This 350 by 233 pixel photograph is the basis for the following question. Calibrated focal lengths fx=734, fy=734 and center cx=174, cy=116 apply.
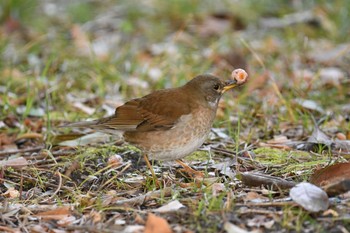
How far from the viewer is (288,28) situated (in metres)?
10.7

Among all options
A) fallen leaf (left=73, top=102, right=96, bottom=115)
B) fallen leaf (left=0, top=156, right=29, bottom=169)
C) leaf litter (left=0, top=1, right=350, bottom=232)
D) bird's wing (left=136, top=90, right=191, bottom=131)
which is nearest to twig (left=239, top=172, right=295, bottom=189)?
leaf litter (left=0, top=1, right=350, bottom=232)

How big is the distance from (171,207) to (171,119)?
48.8 inches

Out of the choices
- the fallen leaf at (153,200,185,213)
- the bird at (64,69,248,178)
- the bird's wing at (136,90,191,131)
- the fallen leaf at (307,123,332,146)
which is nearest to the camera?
the fallen leaf at (153,200,185,213)

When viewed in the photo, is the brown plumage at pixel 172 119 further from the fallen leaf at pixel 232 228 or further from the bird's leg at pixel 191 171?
the fallen leaf at pixel 232 228

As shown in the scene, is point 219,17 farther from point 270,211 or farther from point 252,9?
point 270,211

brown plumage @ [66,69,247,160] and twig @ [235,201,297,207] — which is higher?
brown plumage @ [66,69,247,160]

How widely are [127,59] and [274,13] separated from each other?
344 centimetres

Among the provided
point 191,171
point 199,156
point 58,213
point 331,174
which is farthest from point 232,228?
point 199,156

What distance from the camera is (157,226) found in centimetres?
418

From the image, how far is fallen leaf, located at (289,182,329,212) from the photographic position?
426 cm

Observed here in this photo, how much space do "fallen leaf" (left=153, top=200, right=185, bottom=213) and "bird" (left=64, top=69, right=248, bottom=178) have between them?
932 mm

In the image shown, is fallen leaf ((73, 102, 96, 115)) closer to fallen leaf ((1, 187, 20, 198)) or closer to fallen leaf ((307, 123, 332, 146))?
fallen leaf ((1, 187, 20, 198))

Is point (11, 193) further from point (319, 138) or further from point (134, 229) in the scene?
point (319, 138)

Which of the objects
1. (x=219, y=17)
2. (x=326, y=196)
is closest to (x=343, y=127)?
(x=326, y=196)
